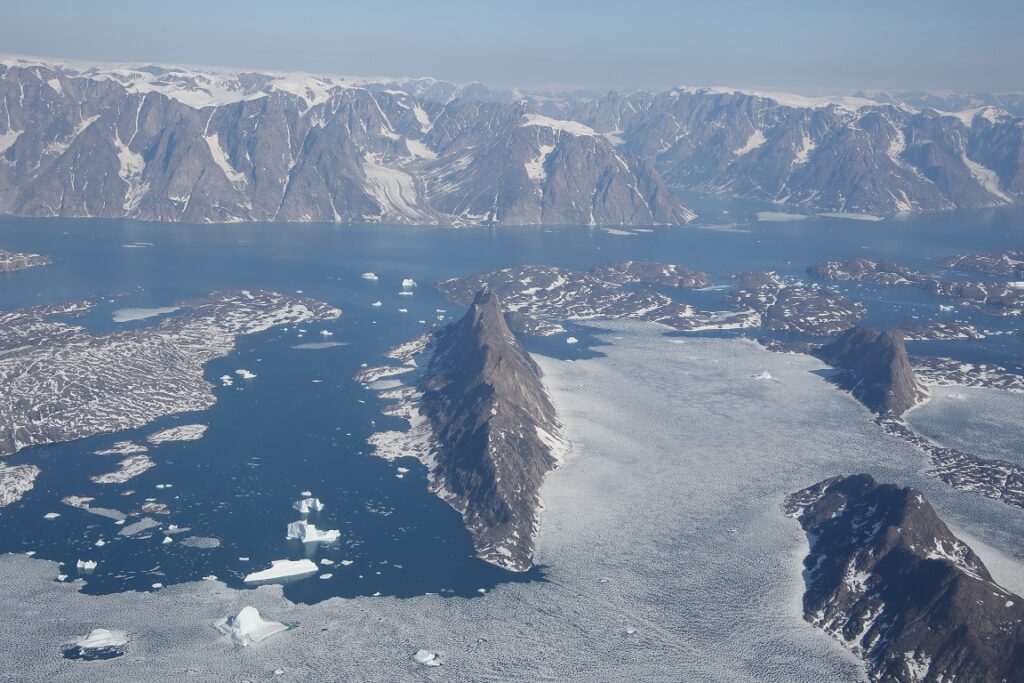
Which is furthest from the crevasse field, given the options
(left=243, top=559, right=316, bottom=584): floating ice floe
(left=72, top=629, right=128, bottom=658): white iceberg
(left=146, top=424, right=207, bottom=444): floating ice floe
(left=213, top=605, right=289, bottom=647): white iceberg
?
(left=146, top=424, right=207, bottom=444): floating ice floe

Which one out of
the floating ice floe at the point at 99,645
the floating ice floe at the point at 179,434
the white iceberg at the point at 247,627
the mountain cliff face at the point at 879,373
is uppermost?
the mountain cliff face at the point at 879,373

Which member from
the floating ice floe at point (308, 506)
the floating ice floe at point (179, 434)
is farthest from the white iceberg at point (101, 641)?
the floating ice floe at point (179, 434)

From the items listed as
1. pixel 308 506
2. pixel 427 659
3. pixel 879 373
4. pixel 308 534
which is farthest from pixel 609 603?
pixel 879 373

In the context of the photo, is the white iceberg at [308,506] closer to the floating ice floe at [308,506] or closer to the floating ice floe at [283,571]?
the floating ice floe at [308,506]

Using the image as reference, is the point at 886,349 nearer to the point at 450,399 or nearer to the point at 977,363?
the point at 977,363

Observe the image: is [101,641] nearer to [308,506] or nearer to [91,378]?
[308,506]

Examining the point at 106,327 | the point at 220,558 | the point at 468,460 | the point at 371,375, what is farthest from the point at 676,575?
the point at 106,327
